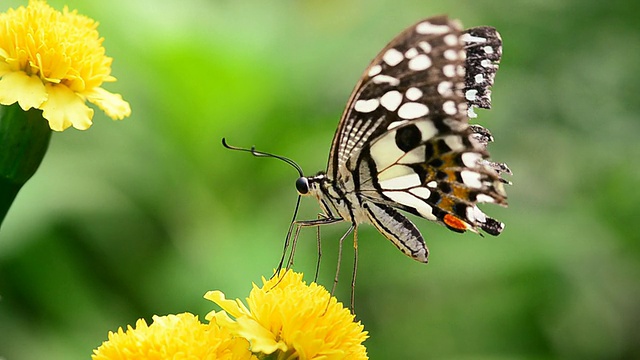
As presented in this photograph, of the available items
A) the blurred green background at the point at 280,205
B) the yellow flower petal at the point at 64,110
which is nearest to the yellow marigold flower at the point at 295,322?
the yellow flower petal at the point at 64,110

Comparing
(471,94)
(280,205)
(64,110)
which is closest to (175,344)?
(64,110)

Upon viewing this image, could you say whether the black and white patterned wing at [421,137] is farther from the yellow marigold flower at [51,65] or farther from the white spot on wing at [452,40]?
the yellow marigold flower at [51,65]

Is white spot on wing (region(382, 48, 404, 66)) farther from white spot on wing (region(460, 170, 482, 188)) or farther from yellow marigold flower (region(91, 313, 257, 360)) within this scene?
yellow marigold flower (region(91, 313, 257, 360))

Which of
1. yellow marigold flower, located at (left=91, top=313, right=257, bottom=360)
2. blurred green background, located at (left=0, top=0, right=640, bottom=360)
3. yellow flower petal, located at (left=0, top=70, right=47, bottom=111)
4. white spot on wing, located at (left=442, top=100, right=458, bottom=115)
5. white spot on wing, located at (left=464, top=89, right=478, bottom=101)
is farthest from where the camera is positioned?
blurred green background, located at (left=0, top=0, right=640, bottom=360)

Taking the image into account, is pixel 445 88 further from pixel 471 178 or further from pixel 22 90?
pixel 22 90

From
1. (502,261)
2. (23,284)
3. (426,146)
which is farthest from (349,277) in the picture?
(426,146)

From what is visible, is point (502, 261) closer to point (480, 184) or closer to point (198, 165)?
point (198, 165)

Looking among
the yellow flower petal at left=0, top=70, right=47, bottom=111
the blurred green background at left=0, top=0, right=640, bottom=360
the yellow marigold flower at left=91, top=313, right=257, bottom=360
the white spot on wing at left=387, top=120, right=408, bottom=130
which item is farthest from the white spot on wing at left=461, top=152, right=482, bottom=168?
the blurred green background at left=0, top=0, right=640, bottom=360
